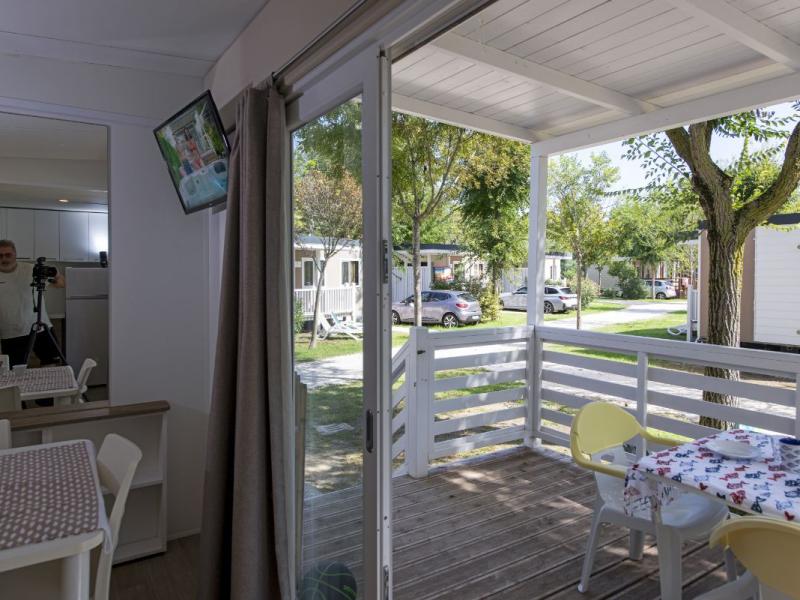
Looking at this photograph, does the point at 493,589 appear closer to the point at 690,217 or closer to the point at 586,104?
the point at 586,104

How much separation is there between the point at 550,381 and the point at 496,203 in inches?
138

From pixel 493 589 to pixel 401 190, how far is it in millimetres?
4652

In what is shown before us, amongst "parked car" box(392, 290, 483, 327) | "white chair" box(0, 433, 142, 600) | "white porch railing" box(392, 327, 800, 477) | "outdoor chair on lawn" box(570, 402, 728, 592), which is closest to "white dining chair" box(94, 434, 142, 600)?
"white chair" box(0, 433, 142, 600)

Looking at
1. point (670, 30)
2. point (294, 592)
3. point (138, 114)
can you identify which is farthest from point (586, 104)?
point (294, 592)

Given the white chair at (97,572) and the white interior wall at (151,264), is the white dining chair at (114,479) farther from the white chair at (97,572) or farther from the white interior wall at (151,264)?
the white interior wall at (151,264)

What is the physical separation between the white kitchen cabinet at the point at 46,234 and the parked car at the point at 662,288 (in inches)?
192

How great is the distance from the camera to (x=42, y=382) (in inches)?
94.7

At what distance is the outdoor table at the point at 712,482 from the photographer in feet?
4.81

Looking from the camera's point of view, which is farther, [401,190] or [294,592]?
[401,190]

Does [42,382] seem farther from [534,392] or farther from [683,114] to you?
[683,114]

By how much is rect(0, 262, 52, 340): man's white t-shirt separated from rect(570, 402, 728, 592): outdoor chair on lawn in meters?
2.47

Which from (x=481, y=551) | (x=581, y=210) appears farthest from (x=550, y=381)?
(x=581, y=210)

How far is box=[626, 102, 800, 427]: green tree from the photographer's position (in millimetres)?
3510

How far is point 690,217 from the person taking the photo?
4.24 m
